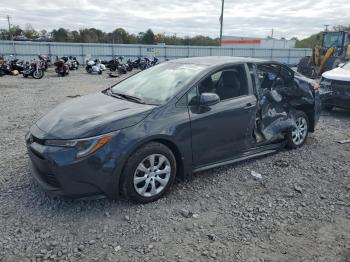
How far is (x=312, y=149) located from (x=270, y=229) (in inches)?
112

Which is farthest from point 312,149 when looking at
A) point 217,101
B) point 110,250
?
point 110,250

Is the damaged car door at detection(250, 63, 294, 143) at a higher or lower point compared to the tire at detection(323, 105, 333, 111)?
higher

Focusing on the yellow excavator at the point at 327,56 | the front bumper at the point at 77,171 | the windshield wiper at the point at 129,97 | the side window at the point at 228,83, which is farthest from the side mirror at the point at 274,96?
the yellow excavator at the point at 327,56

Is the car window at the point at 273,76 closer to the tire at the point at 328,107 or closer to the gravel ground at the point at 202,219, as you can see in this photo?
the gravel ground at the point at 202,219

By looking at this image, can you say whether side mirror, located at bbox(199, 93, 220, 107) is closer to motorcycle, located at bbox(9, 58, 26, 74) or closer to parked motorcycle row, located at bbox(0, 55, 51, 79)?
parked motorcycle row, located at bbox(0, 55, 51, 79)

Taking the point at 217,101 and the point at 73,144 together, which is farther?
the point at 217,101

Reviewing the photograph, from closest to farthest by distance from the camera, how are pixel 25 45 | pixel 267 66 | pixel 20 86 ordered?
pixel 267 66, pixel 20 86, pixel 25 45

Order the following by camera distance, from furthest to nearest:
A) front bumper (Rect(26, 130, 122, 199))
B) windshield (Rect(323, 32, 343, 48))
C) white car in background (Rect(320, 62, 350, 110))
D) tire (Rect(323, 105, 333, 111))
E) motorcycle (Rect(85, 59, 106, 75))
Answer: windshield (Rect(323, 32, 343, 48)), motorcycle (Rect(85, 59, 106, 75)), tire (Rect(323, 105, 333, 111)), white car in background (Rect(320, 62, 350, 110)), front bumper (Rect(26, 130, 122, 199))

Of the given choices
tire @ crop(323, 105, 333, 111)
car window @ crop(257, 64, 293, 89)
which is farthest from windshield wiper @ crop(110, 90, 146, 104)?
tire @ crop(323, 105, 333, 111)

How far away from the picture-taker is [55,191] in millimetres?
3350

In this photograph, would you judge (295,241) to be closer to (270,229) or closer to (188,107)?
(270,229)

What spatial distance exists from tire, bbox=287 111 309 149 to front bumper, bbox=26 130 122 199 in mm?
3296

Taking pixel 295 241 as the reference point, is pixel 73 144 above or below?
above

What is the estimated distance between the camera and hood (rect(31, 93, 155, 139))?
11.0ft
